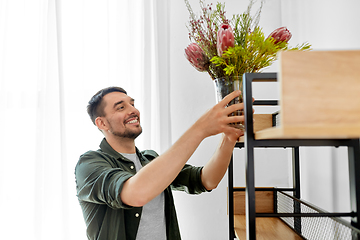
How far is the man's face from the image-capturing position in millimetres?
1462

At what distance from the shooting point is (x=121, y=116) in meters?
1.47

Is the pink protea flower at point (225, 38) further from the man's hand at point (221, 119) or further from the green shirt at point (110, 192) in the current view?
the green shirt at point (110, 192)

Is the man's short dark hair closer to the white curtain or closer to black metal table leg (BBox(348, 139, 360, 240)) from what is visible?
the white curtain

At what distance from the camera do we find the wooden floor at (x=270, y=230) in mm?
1063

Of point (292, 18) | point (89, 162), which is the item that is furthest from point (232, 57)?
point (292, 18)

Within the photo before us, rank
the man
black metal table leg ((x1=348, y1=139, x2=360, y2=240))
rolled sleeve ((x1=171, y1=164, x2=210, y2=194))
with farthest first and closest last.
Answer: rolled sleeve ((x1=171, y1=164, x2=210, y2=194)) → the man → black metal table leg ((x1=348, y1=139, x2=360, y2=240))

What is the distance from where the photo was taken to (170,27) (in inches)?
78.8

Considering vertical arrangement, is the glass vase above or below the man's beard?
above

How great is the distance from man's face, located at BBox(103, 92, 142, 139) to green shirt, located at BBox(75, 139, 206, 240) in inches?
3.6

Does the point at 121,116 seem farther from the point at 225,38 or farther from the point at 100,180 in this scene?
the point at 225,38

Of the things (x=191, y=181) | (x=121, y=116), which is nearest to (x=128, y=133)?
(x=121, y=116)

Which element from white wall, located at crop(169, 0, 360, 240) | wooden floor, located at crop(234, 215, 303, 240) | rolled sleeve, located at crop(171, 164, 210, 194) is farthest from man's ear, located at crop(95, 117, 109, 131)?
wooden floor, located at crop(234, 215, 303, 240)

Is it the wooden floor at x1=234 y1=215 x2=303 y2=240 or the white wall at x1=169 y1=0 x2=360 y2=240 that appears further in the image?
the white wall at x1=169 y1=0 x2=360 y2=240

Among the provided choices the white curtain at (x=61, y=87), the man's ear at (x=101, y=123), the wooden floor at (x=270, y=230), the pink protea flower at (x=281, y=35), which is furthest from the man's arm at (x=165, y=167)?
the white curtain at (x=61, y=87)
